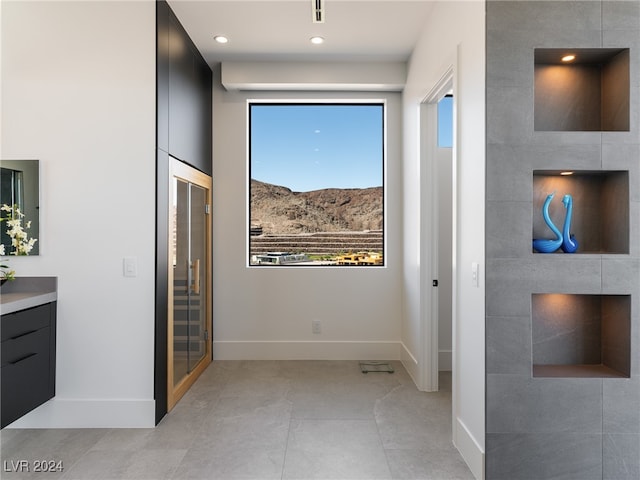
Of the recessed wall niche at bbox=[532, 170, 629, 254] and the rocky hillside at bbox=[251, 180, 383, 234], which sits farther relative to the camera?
the rocky hillside at bbox=[251, 180, 383, 234]

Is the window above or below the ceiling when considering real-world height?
below

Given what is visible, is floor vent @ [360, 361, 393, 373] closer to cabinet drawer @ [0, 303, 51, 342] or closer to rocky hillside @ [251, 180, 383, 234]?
rocky hillside @ [251, 180, 383, 234]

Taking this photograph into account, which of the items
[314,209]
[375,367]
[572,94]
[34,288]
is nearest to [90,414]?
[34,288]

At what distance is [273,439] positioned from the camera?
2457 mm

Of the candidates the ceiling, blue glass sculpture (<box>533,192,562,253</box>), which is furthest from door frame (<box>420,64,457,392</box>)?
blue glass sculpture (<box>533,192,562,253</box>)

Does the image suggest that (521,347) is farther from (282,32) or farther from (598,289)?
(282,32)

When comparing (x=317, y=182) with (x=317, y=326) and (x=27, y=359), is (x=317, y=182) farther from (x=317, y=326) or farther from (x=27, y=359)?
(x=27, y=359)

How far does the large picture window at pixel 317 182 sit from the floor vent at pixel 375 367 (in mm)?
1029

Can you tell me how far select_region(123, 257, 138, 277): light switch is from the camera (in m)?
2.64

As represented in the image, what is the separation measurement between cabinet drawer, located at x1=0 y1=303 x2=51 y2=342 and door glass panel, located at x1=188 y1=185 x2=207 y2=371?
3.44ft

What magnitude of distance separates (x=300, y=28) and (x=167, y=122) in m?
1.35

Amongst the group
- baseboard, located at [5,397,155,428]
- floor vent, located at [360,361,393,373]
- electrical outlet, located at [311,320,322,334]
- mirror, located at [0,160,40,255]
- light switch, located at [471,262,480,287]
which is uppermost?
mirror, located at [0,160,40,255]

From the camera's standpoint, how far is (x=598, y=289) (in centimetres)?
191

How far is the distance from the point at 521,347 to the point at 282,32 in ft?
9.68
